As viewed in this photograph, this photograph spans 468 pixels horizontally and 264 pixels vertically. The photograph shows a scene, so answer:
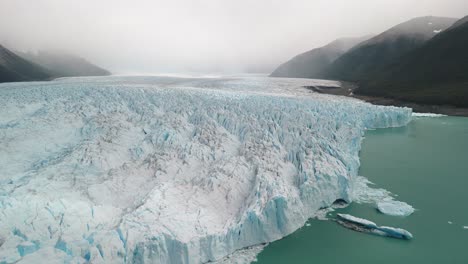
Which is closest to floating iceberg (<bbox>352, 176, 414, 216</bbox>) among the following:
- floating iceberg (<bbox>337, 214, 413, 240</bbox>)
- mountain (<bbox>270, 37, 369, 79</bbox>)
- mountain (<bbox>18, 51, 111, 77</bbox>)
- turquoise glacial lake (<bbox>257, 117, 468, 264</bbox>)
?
turquoise glacial lake (<bbox>257, 117, 468, 264</bbox>)

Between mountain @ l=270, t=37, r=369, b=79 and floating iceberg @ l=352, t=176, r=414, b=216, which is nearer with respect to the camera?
floating iceberg @ l=352, t=176, r=414, b=216

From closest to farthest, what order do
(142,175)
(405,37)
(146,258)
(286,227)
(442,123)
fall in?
(146,258)
(286,227)
(142,175)
(442,123)
(405,37)

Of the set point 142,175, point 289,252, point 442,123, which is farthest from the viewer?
point 442,123

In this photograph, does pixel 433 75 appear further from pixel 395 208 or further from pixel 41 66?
pixel 41 66

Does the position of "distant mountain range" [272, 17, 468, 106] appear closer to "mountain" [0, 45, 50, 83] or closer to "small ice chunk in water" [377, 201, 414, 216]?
"small ice chunk in water" [377, 201, 414, 216]

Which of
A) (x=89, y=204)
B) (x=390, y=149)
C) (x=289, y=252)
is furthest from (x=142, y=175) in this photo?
(x=390, y=149)

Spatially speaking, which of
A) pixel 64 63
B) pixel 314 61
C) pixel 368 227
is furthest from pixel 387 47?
pixel 64 63

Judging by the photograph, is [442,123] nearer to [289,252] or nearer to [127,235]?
[289,252]

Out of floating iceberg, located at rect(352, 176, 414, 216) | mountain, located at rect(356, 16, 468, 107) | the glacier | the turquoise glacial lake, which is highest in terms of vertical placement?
mountain, located at rect(356, 16, 468, 107)
